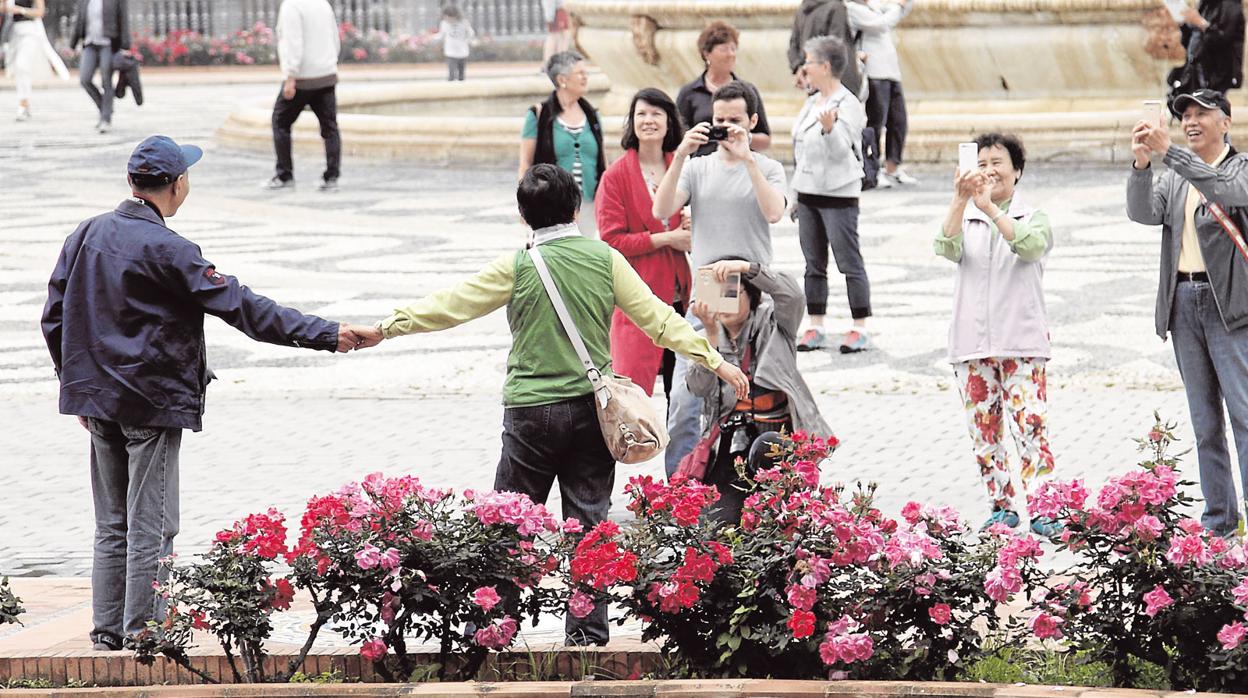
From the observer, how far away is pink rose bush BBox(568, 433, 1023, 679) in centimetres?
566

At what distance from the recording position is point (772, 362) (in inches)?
291

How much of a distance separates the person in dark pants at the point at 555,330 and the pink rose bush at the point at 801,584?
1.99 feet

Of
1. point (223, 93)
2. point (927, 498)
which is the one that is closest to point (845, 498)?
point (927, 498)

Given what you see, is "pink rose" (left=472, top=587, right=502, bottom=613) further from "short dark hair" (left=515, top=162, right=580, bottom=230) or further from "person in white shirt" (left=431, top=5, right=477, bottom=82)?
"person in white shirt" (left=431, top=5, right=477, bottom=82)

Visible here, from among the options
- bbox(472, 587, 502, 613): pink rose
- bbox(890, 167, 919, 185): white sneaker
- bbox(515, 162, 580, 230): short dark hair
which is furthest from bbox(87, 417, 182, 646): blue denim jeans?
bbox(890, 167, 919, 185): white sneaker

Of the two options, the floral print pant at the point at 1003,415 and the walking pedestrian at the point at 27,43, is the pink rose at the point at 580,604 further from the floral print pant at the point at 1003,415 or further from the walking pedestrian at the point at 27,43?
the walking pedestrian at the point at 27,43

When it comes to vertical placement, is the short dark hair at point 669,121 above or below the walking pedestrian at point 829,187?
above

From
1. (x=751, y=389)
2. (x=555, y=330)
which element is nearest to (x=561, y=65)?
(x=751, y=389)

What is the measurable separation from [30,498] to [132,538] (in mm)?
3014

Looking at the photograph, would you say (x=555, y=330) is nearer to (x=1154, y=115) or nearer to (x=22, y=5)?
(x=1154, y=115)

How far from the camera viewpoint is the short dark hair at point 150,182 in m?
6.37

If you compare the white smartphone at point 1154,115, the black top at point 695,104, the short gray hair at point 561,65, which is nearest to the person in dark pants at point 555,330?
the white smartphone at point 1154,115

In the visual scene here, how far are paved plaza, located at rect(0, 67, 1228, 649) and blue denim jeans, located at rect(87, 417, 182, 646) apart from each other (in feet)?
1.05

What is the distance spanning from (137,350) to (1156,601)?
118 inches
